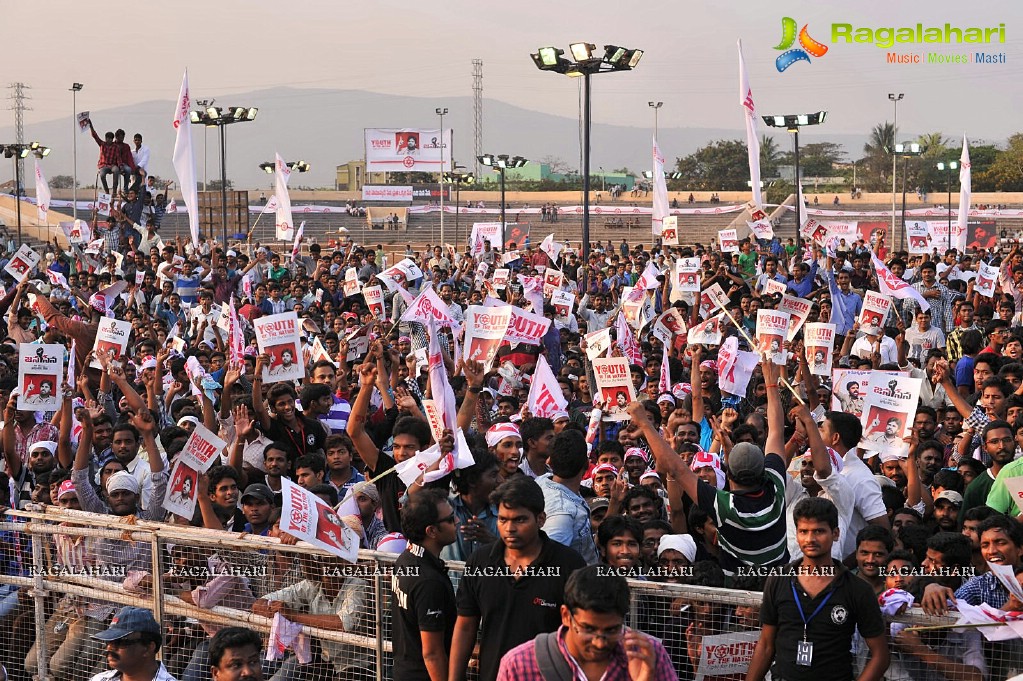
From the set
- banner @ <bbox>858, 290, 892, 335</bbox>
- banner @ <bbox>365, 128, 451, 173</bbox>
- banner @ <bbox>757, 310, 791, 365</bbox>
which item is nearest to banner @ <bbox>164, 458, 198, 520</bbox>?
banner @ <bbox>757, 310, 791, 365</bbox>

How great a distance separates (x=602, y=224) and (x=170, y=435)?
5238 centimetres

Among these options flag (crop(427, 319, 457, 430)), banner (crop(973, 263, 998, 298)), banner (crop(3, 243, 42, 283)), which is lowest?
flag (crop(427, 319, 457, 430))

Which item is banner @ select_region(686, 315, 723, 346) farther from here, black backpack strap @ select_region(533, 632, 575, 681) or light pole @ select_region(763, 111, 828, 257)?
light pole @ select_region(763, 111, 828, 257)

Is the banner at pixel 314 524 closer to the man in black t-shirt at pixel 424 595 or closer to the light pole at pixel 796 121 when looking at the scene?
the man in black t-shirt at pixel 424 595

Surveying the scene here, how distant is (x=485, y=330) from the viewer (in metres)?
10.4

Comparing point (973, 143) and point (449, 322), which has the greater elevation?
point (973, 143)

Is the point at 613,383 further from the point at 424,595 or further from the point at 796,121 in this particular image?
the point at 796,121

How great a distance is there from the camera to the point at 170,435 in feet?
27.5

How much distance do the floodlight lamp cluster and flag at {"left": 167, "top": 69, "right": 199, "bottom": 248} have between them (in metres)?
7.12

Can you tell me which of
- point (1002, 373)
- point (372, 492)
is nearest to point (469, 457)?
point (372, 492)

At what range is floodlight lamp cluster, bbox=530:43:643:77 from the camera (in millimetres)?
18781

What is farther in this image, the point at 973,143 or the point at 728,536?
the point at 973,143

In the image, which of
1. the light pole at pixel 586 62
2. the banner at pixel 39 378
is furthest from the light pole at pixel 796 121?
the banner at pixel 39 378

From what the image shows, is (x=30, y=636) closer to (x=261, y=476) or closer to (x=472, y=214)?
(x=261, y=476)
